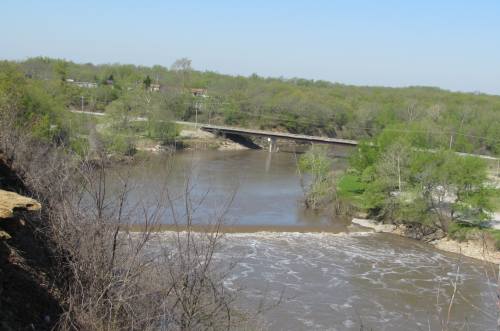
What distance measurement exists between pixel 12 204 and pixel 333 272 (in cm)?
1437

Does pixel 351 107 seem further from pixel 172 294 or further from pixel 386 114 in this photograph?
pixel 172 294

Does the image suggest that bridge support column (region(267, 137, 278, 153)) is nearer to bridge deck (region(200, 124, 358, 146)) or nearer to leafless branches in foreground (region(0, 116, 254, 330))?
bridge deck (region(200, 124, 358, 146))

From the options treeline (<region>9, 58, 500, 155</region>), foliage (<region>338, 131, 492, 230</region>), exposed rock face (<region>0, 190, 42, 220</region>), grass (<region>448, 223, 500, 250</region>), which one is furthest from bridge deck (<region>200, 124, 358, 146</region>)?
exposed rock face (<region>0, 190, 42, 220</region>)

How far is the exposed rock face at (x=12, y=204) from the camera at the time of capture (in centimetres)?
790

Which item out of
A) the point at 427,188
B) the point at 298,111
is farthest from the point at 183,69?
the point at 427,188

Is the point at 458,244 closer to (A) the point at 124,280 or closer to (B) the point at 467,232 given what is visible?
(B) the point at 467,232

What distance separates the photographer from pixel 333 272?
20531 mm

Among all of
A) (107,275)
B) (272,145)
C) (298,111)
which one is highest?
(107,275)

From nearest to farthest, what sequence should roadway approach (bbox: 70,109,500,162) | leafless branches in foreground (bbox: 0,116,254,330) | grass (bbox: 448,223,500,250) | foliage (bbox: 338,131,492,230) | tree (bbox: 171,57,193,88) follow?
leafless branches in foreground (bbox: 0,116,254,330) → grass (bbox: 448,223,500,250) → foliage (bbox: 338,131,492,230) → roadway approach (bbox: 70,109,500,162) → tree (bbox: 171,57,193,88)

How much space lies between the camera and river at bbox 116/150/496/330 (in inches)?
651

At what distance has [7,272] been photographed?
8.27 meters

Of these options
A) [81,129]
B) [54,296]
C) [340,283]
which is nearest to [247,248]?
[340,283]

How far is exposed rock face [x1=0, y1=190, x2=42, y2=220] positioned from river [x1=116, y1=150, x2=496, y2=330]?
2610 millimetres

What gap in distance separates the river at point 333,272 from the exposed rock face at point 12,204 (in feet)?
8.56
